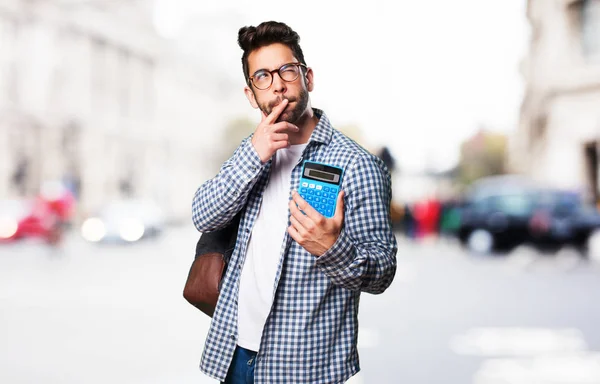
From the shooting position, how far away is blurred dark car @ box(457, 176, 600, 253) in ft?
50.4

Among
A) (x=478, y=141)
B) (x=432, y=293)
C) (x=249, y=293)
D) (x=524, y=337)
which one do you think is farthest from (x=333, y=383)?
(x=478, y=141)

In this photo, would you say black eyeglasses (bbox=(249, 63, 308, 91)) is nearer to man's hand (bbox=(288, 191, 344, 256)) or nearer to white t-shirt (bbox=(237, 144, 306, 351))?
white t-shirt (bbox=(237, 144, 306, 351))

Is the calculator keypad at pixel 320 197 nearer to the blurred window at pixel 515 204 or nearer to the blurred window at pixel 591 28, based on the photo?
the blurred window at pixel 515 204

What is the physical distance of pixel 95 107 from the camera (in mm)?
44438

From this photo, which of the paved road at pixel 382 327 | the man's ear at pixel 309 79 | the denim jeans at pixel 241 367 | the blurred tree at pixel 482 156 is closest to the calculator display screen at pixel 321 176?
the man's ear at pixel 309 79

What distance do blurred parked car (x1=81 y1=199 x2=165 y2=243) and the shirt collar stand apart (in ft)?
60.5

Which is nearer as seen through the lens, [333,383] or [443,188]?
[333,383]

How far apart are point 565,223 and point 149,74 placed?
39.9 m

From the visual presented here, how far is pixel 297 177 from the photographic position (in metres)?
2.04

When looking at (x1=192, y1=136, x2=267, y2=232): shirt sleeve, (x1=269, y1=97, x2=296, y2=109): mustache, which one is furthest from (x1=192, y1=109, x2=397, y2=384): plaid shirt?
(x1=269, y1=97, x2=296, y2=109): mustache

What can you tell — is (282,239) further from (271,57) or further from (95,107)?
(95,107)

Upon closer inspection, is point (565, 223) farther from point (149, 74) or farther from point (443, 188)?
point (443, 188)

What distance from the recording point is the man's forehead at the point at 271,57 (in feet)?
6.67

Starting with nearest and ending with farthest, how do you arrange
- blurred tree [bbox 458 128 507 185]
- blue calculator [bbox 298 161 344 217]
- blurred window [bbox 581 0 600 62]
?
blue calculator [bbox 298 161 344 217] < blurred window [bbox 581 0 600 62] < blurred tree [bbox 458 128 507 185]
